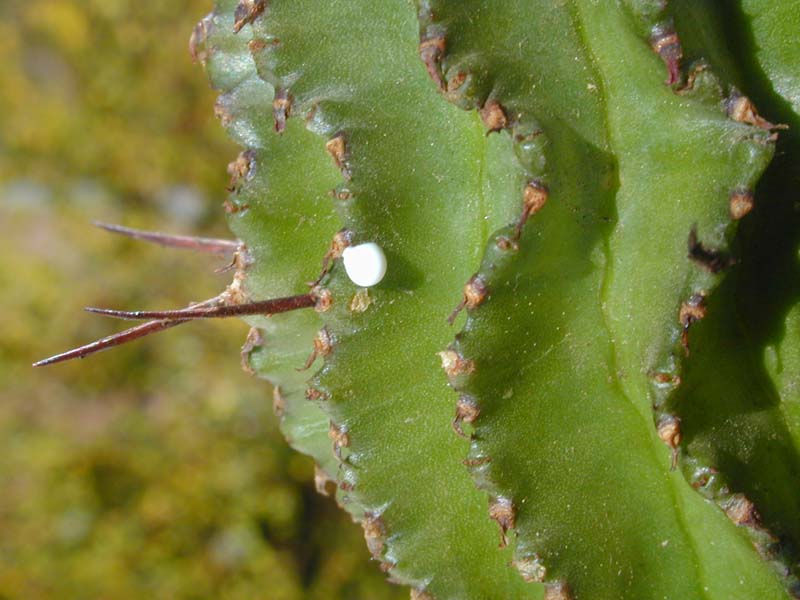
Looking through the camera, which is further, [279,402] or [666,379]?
[279,402]

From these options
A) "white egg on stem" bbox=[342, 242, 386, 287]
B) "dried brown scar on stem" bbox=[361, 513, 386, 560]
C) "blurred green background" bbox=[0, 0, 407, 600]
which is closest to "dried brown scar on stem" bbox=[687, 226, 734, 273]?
"white egg on stem" bbox=[342, 242, 386, 287]

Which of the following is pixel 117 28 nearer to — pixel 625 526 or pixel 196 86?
pixel 196 86

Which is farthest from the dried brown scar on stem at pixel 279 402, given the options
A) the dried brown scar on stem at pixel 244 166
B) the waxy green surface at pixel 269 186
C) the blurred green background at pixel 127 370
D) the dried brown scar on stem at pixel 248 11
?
the blurred green background at pixel 127 370

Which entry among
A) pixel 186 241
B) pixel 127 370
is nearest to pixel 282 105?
pixel 186 241

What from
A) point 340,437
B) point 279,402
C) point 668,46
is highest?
point 668,46

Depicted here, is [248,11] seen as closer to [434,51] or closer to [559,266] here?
[434,51]

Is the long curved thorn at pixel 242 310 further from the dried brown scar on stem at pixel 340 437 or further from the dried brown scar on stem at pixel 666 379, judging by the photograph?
the dried brown scar on stem at pixel 666 379


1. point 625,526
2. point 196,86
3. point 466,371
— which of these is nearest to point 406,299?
point 466,371
